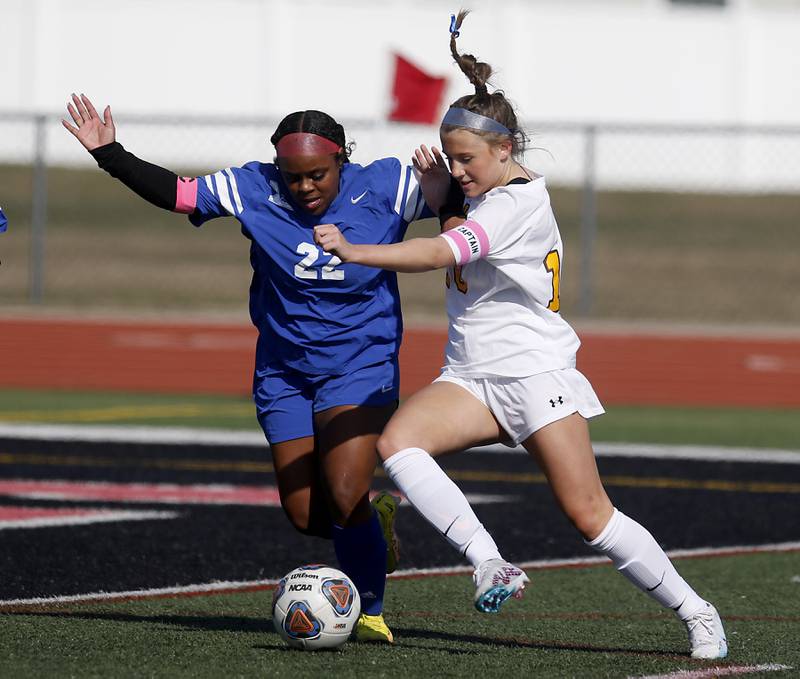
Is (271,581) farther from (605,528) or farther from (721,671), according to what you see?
(721,671)

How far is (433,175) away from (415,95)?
12773 millimetres

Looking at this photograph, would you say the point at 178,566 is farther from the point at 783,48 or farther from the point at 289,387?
the point at 783,48

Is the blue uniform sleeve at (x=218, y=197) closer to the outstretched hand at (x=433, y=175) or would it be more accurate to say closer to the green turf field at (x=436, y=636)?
the outstretched hand at (x=433, y=175)

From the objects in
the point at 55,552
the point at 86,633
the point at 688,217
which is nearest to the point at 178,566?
the point at 55,552

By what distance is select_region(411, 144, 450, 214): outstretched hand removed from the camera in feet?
21.7

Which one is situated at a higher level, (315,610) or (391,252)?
(391,252)

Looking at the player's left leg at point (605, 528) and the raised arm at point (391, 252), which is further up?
the raised arm at point (391, 252)

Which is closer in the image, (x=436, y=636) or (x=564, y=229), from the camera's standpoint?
(x=436, y=636)

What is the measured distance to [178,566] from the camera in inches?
328

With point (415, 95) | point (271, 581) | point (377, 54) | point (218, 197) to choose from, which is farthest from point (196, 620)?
point (377, 54)

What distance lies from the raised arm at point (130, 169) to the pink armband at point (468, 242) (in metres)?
1.15

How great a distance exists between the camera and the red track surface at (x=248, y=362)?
1582cm

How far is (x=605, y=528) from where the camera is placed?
6.05 metres

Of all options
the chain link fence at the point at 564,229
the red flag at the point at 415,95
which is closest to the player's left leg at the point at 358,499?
the chain link fence at the point at 564,229
